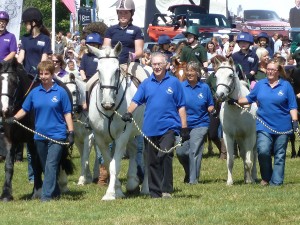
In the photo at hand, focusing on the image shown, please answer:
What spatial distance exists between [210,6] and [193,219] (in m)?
42.7

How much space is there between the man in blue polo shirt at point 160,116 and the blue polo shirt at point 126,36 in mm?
1760

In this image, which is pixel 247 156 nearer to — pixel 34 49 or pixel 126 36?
pixel 126 36

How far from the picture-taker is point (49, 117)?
49.1ft

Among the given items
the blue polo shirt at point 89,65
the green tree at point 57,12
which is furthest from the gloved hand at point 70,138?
the green tree at point 57,12

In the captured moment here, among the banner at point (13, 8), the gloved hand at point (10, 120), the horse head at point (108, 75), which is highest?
the banner at point (13, 8)

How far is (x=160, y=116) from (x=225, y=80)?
276 cm

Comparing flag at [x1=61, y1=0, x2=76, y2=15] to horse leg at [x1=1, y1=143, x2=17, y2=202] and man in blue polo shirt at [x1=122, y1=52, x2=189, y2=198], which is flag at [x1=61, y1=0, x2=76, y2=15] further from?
man in blue polo shirt at [x1=122, y1=52, x2=189, y2=198]

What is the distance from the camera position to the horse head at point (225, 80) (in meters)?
17.3

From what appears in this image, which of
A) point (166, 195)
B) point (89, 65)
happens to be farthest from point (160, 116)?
point (89, 65)

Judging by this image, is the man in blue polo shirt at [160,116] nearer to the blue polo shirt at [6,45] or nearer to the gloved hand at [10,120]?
the gloved hand at [10,120]

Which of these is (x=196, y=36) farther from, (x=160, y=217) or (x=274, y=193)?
(x=160, y=217)

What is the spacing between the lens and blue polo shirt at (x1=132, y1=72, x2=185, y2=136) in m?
14.9

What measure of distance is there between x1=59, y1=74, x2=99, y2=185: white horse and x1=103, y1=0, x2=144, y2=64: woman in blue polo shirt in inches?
59.1

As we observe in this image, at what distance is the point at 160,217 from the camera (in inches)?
510
